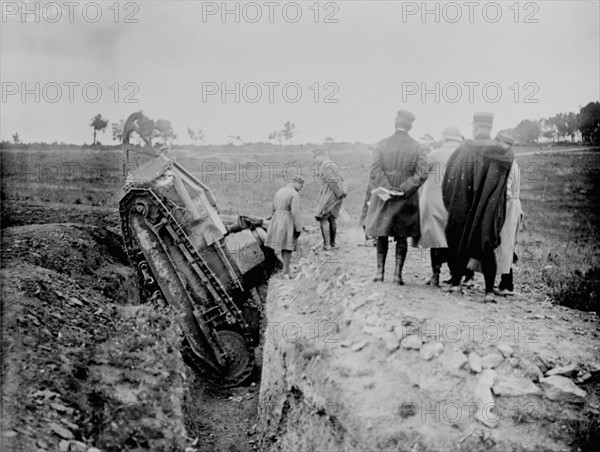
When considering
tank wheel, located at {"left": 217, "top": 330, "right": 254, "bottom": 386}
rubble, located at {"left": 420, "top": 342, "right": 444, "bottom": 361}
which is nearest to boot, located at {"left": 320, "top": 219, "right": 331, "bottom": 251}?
tank wheel, located at {"left": 217, "top": 330, "right": 254, "bottom": 386}

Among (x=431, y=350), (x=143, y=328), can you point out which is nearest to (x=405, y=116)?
(x=431, y=350)

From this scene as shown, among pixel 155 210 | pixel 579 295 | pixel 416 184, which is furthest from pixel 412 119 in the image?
pixel 155 210

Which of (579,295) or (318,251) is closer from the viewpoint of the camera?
(579,295)

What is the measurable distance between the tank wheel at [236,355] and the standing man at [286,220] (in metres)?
1.65

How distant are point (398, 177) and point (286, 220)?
8.86 ft

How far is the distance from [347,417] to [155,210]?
5202 mm

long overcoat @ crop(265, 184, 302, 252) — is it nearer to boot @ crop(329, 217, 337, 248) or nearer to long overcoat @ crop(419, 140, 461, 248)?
boot @ crop(329, 217, 337, 248)

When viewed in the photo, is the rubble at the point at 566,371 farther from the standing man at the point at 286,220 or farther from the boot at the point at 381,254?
the standing man at the point at 286,220

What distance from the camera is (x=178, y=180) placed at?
875cm

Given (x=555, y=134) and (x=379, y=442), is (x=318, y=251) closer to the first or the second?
(x=379, y=442)

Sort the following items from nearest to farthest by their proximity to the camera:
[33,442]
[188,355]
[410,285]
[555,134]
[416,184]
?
[33,442] → [416,184] → [410,285] → [188,355] → [555,134]

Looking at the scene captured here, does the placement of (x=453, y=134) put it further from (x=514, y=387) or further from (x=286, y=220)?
(x=514, y=387)

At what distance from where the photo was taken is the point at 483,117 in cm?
600

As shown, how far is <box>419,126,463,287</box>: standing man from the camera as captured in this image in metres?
6.36
